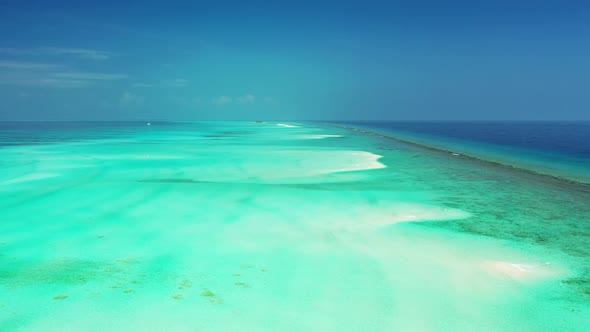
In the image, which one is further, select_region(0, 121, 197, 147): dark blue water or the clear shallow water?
select_region(0, 121, 197, 147): dark blue water

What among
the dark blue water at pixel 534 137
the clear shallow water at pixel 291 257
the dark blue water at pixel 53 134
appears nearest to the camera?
the clear shallow water at pixel 291 257

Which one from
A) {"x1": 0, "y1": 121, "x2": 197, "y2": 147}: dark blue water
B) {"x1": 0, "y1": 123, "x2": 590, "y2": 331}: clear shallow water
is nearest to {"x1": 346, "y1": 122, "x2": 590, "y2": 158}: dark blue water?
{"x1": 0, "y1": 123, "x2": 590, "y2": 331}: clear shallow water

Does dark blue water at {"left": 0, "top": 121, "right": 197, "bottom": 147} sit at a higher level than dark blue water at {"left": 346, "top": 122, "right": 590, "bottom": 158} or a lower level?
lower

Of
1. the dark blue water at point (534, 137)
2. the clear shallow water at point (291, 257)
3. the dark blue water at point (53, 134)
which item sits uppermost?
the dark blue water at point (534, 137)

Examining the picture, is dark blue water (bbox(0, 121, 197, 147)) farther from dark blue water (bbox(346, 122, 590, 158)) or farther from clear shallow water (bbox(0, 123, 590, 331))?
dark blue water (bbox(346, 122, 590, 158))

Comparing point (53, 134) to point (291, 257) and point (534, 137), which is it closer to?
point (291, 257)

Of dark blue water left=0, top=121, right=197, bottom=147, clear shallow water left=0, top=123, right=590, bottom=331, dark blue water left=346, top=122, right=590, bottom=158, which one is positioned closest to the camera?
clear shallow water left=0, top=123, right=590, bottom=331

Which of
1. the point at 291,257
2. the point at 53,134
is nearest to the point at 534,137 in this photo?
the point at 291,257

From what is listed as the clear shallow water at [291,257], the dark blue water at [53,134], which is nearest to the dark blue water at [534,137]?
the clear shallow water at [291,257]

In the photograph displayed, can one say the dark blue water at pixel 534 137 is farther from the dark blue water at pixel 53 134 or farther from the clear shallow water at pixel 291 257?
the dark blue water at pixel 53 134
